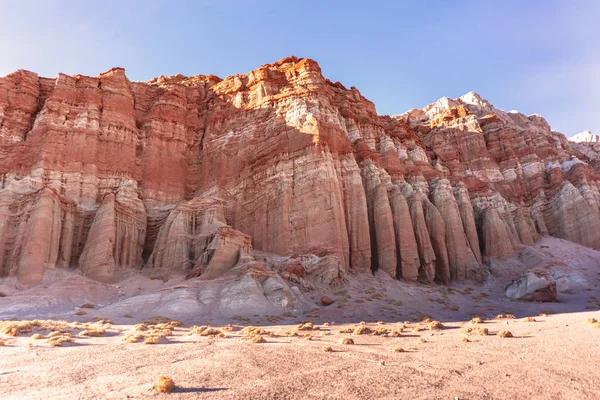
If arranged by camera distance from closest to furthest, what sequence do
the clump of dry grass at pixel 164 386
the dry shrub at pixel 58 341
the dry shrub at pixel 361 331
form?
the clump of dry grass at pixel 164 386 < the dry shrub at pixel 58 341 < the dry shrub at pixel 361 331

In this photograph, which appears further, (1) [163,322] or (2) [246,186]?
(2) [246,186]

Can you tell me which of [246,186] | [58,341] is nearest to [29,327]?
[58,341]

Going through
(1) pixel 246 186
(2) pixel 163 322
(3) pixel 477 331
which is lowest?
(3) pixel 477 331

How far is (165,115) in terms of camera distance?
66812mm

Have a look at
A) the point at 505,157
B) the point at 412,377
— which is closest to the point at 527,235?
the point at 505,157

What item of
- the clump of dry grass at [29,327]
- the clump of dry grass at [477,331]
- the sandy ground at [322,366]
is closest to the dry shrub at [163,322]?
the sandy ground at [322,366]

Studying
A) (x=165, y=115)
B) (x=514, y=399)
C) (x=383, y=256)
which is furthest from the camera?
(x=165, y=115)

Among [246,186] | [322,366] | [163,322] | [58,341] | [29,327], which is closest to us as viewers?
[322,366]

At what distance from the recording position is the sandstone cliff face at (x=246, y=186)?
46.2 meters

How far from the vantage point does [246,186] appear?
5831cm

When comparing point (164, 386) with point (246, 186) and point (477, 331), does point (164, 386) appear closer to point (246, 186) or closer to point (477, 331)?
point (477, 331)

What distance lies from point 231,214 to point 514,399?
50030 millimetres

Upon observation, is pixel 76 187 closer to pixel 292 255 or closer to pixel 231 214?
pixel 231 214

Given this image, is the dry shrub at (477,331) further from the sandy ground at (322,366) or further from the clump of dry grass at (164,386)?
the clump of dry grass at (164,386)
